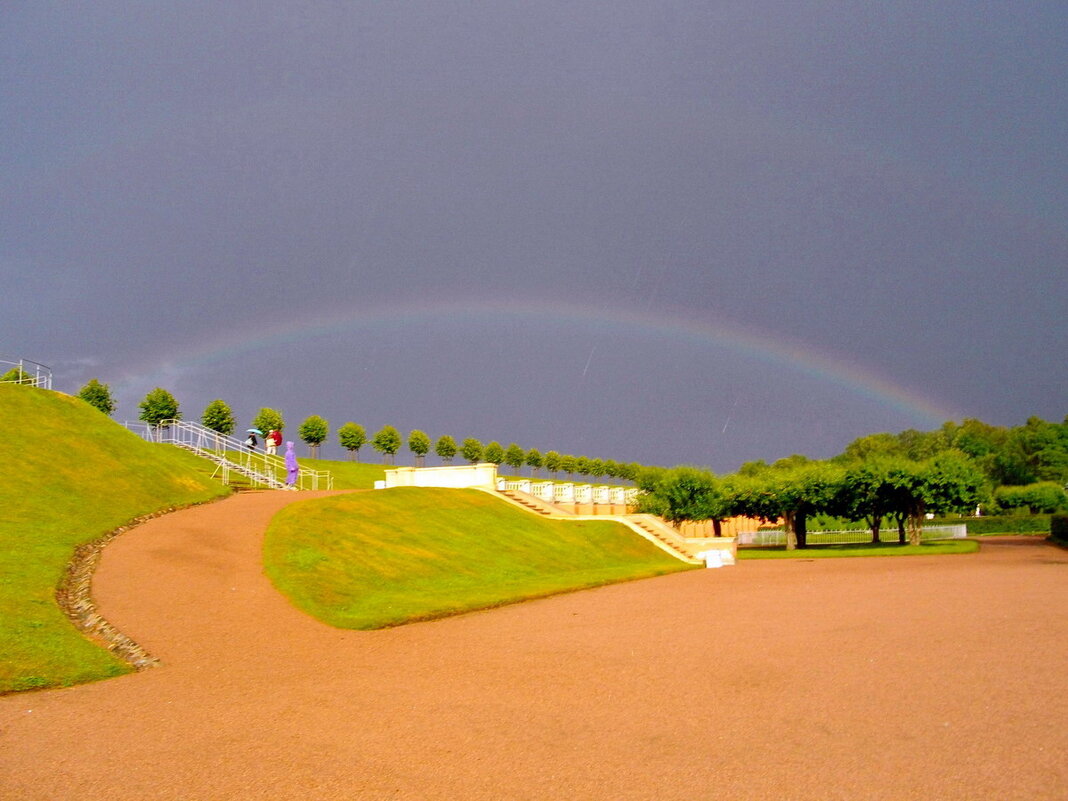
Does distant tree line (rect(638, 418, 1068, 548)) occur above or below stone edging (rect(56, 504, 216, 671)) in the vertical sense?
above

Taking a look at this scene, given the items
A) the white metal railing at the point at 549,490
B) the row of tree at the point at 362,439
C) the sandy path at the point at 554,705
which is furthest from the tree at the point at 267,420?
the sandy path at the point at 554,705

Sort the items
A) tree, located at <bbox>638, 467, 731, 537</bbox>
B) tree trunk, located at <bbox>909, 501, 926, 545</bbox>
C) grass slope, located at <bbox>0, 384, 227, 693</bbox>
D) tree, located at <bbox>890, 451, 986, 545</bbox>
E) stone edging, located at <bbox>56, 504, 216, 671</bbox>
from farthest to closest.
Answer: tree, located at <bbox>638, 467, 731, 537</bbox> → tree trunk, located at <bbox>909, 501, 926, 545</bbox> → tree, located at <bbox>890, 451, 986, 545</bbox> → stone edging, located at <bbox>56, 504, 216, 671</bbox> → grass slope, located at <bbox>0, 384, 227, 693</bbox>

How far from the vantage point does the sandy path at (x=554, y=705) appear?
26.2 feet

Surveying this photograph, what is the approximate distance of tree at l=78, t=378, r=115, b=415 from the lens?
68688mm

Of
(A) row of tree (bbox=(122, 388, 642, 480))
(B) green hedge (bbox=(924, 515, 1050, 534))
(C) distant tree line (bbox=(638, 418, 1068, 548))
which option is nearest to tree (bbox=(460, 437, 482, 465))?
(A) row of tree (bbox=(122, 388, 642, 480))

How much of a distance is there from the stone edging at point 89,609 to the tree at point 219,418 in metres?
55.1

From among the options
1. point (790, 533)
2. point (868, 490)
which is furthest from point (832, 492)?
point (790, 533)

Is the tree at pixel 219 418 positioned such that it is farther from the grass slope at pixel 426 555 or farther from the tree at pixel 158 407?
the grass slope at pixel 426 555

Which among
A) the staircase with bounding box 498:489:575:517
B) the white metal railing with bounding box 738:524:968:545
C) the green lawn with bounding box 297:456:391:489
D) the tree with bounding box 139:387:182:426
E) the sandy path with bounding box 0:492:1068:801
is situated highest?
the tree with bounding box 139:387:182:426

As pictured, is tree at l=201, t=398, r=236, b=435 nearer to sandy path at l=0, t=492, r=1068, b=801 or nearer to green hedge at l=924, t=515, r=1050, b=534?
sandy path at l=0, t=492, r=1068, b=801

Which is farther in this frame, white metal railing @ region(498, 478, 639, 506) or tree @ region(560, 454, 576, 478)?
tree @ region(560, 454, 576, 478)

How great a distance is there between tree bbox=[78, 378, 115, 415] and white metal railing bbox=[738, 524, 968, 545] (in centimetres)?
6250

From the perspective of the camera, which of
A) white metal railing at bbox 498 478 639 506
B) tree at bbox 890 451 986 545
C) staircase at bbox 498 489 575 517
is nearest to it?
staircase at bbox 498 489 575 517

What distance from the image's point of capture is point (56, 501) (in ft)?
80.1
